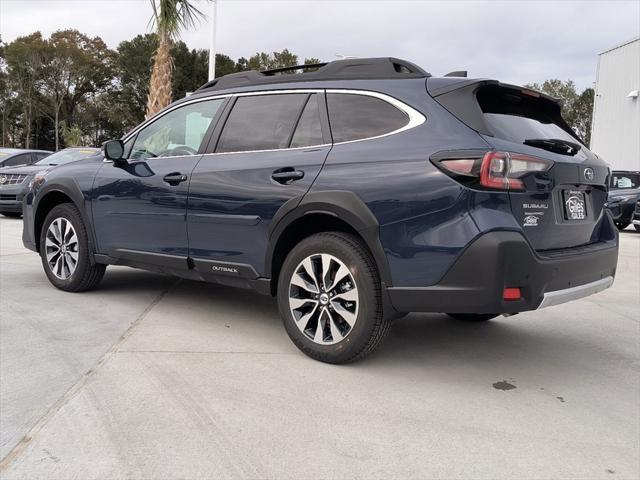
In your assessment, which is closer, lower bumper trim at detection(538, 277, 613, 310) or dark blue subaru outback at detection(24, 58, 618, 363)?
dark blue subaru outback at detection(24, 58, 618, 363)

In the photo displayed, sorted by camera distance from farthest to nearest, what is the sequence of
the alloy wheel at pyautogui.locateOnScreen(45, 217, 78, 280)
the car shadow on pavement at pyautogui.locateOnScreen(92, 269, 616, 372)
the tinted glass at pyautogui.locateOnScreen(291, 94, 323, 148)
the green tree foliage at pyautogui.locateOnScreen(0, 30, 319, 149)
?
the green tree foliage at pyautogui.locateOnScreen(0, 30, 319, 149)
the alloy wheel at pyautogui.locateOnScreen(45, 217, 78, 280)
the car shadow on pavement at pyautogui.locateOnScreen(92, 269, 616, 372)
the tinted glass at pyautogui.locateOnScreen(291, 94, 323, 148)

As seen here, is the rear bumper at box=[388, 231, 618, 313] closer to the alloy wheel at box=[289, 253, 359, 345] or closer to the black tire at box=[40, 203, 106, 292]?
the alloy wheel at box=[289, 253, 359, 345]

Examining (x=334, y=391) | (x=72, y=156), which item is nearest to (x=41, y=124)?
(x=72, y=156)

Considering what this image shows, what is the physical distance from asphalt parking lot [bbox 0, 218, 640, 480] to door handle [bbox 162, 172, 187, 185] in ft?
3.56

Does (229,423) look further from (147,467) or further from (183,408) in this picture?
(147,467)

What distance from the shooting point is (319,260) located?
373 centimetres

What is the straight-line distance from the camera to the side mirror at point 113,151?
16.3 feet

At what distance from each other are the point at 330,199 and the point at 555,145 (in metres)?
1.38

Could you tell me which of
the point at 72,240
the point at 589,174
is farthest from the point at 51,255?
the point at 589,174

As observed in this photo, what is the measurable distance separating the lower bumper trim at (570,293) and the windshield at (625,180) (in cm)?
1477

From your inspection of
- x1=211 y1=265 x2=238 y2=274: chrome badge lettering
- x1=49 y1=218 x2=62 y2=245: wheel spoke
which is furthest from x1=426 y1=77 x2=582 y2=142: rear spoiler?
x1=49 y1=218 x2=62 y2=245: wheel spoke

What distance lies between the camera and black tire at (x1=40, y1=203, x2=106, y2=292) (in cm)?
531

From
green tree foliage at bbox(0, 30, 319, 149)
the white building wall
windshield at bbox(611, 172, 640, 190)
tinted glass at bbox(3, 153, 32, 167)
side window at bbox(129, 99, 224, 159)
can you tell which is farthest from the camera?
green tree foliage at bbox(0, 30, 319, 149)

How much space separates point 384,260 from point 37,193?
3.87 meters
